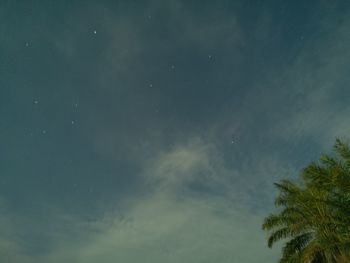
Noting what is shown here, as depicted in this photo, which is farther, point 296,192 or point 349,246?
point 296,192

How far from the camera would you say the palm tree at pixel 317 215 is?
13.6m

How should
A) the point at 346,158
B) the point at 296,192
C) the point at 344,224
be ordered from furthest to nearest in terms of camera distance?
the point at 296,192, the point at 344,224, the point at 346,158

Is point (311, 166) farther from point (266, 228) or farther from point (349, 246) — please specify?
point (266, 228)

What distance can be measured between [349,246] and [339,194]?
2.58m

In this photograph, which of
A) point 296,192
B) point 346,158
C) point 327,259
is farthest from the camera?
point 296,192

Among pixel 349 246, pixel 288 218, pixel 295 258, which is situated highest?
pixel 288 218

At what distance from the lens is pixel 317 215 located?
18547 mm

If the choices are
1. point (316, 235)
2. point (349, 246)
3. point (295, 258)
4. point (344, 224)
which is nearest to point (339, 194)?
point (344, 224)

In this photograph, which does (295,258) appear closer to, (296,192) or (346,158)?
(296,192)

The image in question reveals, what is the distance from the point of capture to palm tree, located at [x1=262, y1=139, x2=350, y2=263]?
13.6 m

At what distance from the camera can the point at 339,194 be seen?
15.1m

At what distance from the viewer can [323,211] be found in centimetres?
1778

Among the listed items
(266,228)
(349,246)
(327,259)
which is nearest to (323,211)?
(349,246)

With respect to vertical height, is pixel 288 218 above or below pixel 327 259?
above
